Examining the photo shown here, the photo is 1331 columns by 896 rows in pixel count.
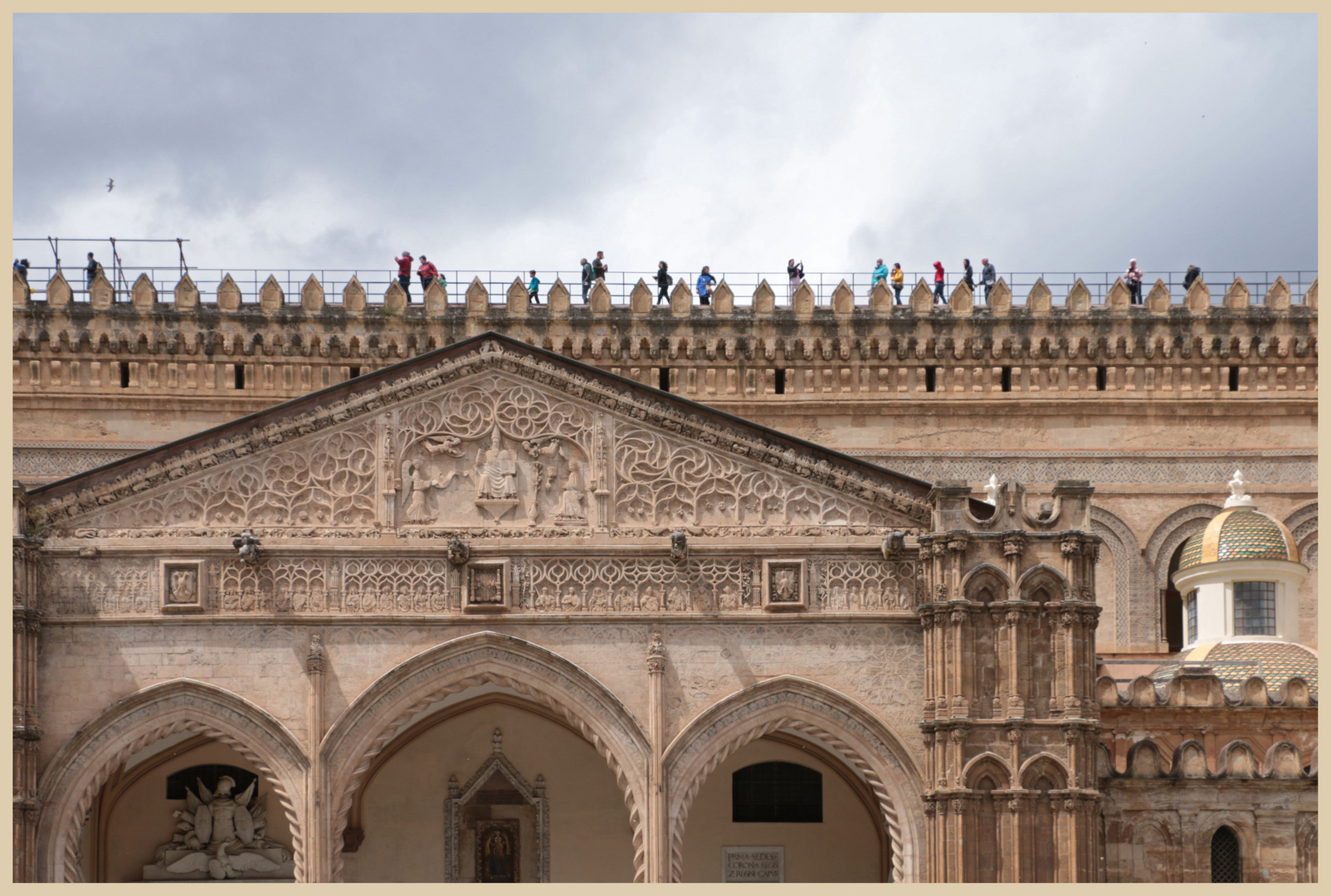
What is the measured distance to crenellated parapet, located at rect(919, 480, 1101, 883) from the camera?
23.7m

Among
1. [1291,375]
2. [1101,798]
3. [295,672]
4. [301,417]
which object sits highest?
[1291,375]

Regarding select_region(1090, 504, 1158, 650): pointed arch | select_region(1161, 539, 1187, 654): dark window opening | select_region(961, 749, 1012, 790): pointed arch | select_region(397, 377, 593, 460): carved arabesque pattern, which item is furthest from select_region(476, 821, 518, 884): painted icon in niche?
select_region(1161, 539, 1187, 654): dark window opening

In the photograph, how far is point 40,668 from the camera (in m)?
24.5

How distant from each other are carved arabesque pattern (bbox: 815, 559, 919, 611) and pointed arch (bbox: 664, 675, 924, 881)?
128cm

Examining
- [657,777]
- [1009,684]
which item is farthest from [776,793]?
[1009,684]

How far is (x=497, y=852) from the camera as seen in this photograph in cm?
2820

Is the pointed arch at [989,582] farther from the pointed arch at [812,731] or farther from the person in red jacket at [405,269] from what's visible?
the person in red jacket at [405,269]

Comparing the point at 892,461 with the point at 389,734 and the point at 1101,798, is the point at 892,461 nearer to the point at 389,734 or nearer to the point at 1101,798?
the point at 1101,798

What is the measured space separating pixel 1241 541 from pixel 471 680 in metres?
13.4

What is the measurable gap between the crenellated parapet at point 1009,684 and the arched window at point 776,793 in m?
4.89

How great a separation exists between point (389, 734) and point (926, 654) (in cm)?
758

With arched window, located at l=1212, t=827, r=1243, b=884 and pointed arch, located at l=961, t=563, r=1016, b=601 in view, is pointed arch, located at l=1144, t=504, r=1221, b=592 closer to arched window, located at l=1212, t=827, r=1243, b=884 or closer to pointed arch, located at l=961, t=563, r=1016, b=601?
arched window, located at l=1212, t=827, r=1243, b=884

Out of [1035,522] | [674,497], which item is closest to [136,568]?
[674,497]

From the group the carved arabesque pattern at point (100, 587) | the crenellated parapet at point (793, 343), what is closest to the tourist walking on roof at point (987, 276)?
the crenellated parapet at point (793, 343)
